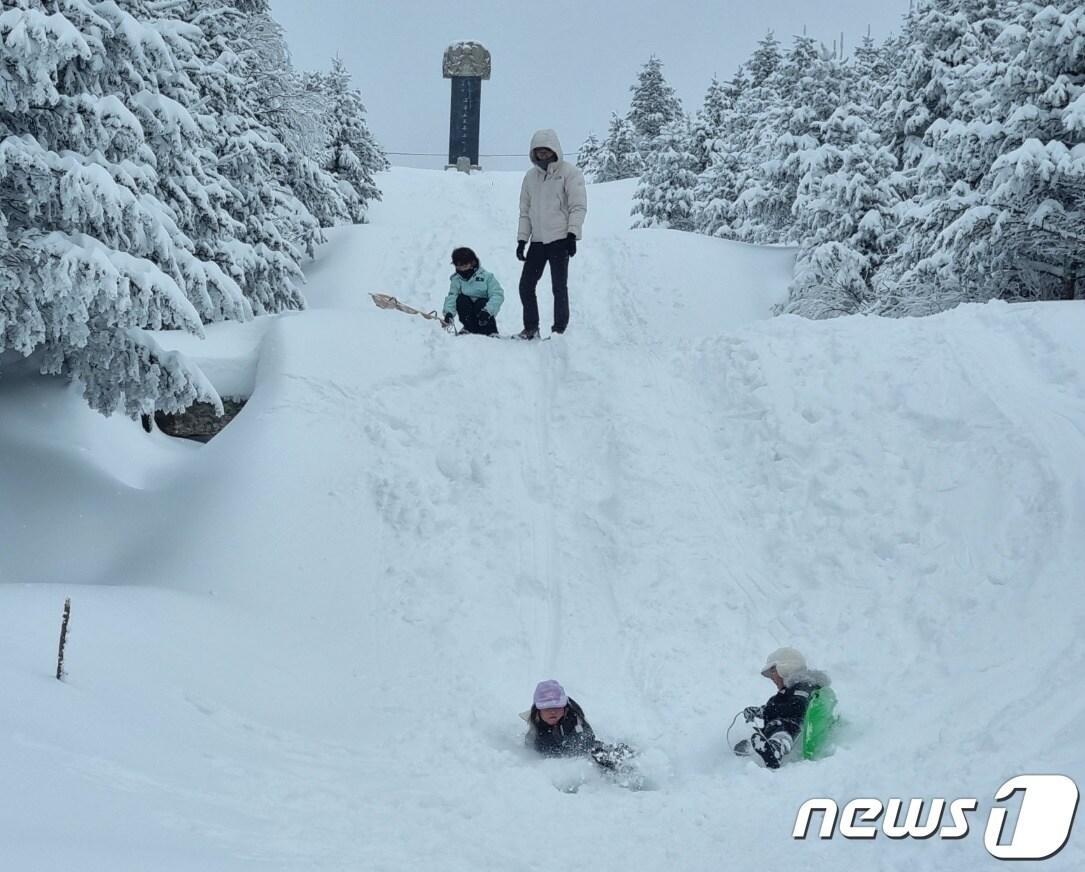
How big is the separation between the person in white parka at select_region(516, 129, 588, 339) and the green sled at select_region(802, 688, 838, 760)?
5.79 meters

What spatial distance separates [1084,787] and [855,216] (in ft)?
61.1

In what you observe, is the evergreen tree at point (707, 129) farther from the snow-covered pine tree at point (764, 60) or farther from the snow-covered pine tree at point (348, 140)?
the snow-covered pine tree at point (348, 140)

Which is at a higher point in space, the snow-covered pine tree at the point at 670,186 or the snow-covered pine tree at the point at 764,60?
the snow-covered pine tree at the point at 764,60

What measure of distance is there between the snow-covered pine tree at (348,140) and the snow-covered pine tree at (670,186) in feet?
31.0

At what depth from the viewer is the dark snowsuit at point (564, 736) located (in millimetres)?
5328

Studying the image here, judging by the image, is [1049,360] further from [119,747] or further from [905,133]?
[905,133]

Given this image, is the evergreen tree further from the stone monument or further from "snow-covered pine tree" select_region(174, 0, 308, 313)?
"snow-covered pine tree" select_region(174, 0, 308, 313)

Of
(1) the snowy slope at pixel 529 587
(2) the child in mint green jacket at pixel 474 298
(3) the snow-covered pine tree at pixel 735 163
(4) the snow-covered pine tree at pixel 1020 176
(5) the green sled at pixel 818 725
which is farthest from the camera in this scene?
(3) the snow-covered pine tree at pixel 735 163

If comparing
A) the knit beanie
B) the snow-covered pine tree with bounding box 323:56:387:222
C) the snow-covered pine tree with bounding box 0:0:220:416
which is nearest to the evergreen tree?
the snow-covered pine tree with bounding box 323:56:387:222

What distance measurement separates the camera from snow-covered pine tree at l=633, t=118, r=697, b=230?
3247 centimetres

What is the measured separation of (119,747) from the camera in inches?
151

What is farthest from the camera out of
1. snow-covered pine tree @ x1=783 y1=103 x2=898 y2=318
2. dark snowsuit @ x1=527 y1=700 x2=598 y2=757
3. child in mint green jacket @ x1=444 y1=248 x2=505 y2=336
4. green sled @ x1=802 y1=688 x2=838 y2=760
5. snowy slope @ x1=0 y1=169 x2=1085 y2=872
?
snow-covered pine tree @ x1=783 y1=103 x2=898 y2=318

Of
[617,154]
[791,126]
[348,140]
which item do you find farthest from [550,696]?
→ [617,154]

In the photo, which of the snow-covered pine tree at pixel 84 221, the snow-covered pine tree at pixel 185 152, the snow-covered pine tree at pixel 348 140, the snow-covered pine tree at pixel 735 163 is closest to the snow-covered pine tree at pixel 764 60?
the snow-covered pine tree at pixel 735 163
